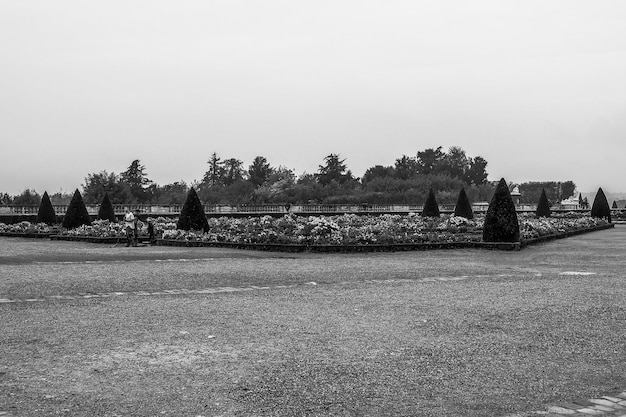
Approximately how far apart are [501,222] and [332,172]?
7632cm

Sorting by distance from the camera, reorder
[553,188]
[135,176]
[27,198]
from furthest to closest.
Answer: [553,188] < [135,176] < [27,198]

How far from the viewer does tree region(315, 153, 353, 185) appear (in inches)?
3856

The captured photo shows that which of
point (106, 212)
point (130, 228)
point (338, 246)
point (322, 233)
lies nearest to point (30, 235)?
point (106, 212)

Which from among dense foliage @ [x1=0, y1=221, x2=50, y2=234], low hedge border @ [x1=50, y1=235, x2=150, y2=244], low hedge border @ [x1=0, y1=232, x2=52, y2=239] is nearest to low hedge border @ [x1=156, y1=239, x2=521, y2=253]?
low hedge border @ [x1=50, y1=235, x2=150, y2=244]

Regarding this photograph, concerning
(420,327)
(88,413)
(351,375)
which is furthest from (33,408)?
(420,327)

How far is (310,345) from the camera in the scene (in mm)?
6871

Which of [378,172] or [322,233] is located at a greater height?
[378,172]

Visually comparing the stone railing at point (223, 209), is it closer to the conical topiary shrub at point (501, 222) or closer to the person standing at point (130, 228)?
the person standing at point (130, 228)

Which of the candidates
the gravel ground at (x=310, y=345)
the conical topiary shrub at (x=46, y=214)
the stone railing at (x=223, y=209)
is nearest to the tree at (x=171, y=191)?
the stone railing at (x=223, y=209)

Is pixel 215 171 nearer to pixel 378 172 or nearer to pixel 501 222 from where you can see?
pixel 378 172

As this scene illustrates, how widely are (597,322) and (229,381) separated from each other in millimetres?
5063

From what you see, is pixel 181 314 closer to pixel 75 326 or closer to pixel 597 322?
pixel 75 326

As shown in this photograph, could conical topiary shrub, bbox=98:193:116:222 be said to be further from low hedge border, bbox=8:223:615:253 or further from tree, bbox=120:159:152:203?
tree, bbox=120:159:152:203

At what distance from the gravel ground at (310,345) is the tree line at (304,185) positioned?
57882mm
